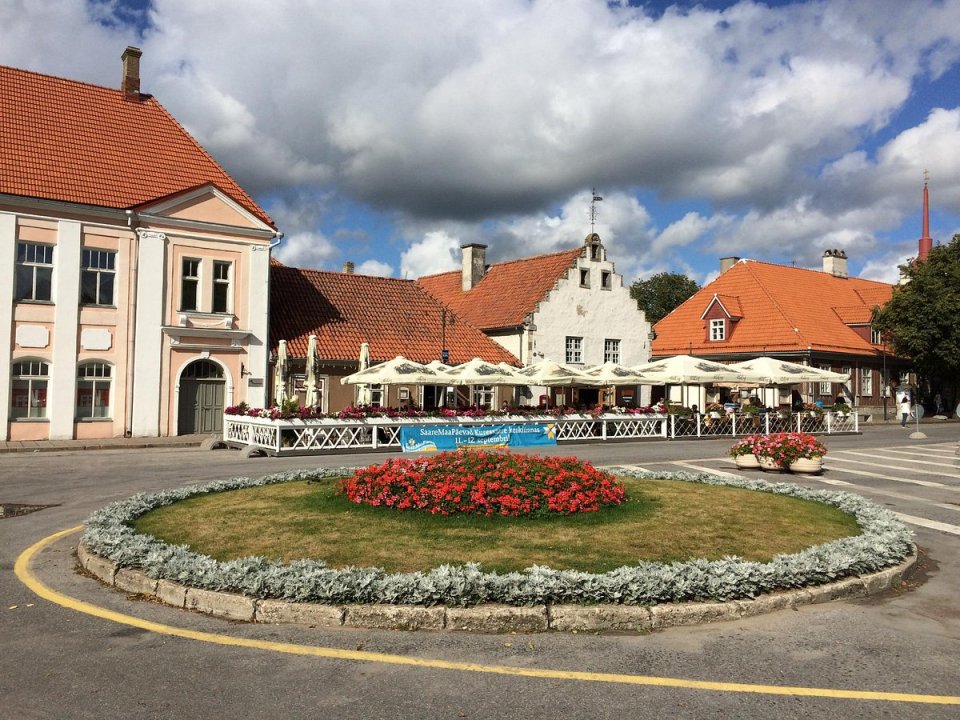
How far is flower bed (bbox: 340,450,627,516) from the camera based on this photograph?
35.5 ft

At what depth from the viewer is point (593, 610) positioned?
671 centimetres

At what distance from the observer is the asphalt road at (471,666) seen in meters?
5.03

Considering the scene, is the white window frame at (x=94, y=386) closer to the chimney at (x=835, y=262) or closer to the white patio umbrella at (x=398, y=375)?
the white patio umbrella at (x=398, y=375)

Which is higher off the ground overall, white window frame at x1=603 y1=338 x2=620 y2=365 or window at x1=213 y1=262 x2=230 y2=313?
window at x1=213 y1=262 x2=230 y2=313

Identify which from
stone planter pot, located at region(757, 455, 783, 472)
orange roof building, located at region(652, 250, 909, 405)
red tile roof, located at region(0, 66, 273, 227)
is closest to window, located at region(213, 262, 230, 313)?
red tile roof, located at region(0, 66, 273, 227)

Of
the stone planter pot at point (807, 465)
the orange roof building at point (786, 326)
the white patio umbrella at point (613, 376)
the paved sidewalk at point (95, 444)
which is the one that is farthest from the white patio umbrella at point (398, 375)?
the orange roof building at point (786, 326)

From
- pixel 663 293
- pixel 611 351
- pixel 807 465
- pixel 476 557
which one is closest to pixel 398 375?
pixel 807 465

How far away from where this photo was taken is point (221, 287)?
101 ft

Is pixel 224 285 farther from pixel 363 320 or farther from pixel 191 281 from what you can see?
pixel 363 320

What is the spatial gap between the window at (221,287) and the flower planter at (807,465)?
70.4 ft

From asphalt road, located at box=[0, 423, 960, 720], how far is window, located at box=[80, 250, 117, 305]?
22.2 metres

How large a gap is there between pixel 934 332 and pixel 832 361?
598 centimetres

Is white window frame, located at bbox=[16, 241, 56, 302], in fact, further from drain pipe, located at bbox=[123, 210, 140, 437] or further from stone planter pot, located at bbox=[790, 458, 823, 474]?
stone planter pot, located at bbox=[790, 458, 823, 474]

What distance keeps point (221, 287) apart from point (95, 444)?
7.85 meters
